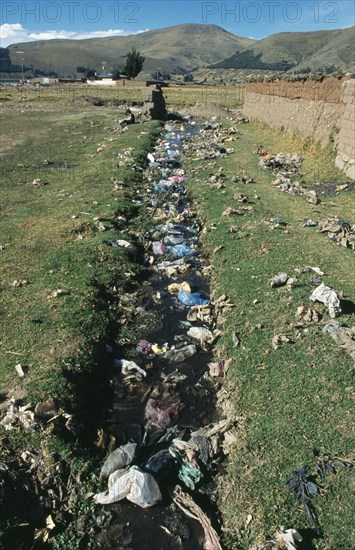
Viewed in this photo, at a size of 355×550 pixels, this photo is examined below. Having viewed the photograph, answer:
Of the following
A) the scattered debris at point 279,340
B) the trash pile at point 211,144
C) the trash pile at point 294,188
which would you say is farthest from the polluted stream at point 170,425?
the trash pile at point 211,144

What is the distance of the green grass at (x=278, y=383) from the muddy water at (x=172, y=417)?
0.32 meters

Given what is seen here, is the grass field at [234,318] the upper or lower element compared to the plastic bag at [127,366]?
upper

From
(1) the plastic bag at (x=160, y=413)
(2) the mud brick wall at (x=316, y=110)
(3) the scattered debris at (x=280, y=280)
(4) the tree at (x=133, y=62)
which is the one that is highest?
(4) the tree at (x=133, y=62)

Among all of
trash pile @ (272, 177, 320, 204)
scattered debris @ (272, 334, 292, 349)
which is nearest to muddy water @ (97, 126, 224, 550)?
scattered debris @ (272, 334, 292, 349)

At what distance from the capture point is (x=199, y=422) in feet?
15.3

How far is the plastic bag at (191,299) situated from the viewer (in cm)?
675

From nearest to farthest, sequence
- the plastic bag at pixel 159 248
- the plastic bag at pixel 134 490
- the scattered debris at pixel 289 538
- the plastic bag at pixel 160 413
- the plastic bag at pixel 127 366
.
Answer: the scattered debris at pixel 289 538, the plastic bag at pixel 134 490, the plastic bag at pixel 160 413, the plastic bag at pixel 127 366, the plastic bag at pixel 159 248

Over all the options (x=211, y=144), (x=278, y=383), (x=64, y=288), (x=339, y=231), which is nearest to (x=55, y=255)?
(x=64, y=288)

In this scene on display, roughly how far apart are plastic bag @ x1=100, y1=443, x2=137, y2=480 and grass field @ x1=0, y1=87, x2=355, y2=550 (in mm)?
273

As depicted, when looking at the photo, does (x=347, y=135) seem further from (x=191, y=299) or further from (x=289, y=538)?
(x=289, y=538)

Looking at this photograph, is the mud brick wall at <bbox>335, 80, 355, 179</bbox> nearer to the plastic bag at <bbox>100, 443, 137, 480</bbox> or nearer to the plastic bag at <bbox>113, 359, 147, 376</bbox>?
the plastic bag at <bbox>113, 359, 147, 376</bbox>

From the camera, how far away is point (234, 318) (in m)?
6.02

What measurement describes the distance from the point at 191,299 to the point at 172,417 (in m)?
2.40

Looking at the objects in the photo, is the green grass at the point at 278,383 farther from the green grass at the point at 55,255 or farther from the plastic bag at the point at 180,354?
the green grass at the point at 55,255
